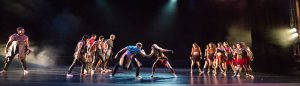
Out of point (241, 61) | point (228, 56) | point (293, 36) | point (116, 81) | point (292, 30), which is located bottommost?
point (116, 81)

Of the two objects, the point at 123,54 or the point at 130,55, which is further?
the point at 123,54

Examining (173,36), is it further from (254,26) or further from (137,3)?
(254,26)

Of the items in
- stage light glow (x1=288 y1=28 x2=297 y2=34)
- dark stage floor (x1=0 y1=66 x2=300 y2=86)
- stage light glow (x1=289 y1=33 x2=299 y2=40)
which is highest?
stage light glow (x1=288 y1=28 x2=297 y2=34)

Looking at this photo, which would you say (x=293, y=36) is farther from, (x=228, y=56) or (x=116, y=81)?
(x=116, y=81)

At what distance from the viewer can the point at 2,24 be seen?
20078 millimetres

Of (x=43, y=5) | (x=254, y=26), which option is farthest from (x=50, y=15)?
(x=254, y=26)

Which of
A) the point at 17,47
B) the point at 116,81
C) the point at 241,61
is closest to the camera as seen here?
the point at 116,81

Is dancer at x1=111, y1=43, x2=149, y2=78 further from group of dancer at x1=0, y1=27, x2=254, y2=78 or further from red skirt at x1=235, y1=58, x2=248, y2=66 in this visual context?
red skirt at x1=235, y1=58, x2=248, y2=66

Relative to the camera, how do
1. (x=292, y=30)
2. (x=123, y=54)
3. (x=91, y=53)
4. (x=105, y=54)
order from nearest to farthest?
(x=123, y=54) → (x=91, y=53) → (x=292, y=30) → (x=105, y=54)

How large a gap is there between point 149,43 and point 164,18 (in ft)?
7.73

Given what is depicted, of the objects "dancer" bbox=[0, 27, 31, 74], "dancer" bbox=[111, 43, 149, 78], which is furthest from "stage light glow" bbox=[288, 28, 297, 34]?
"dancer" bbox=[0, 27, 31, 74]

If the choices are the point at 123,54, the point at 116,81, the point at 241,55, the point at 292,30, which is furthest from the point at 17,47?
the point at 292,30

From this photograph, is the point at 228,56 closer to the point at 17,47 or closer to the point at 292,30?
the point at 292,30

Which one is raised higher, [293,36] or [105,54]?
[293,36]
